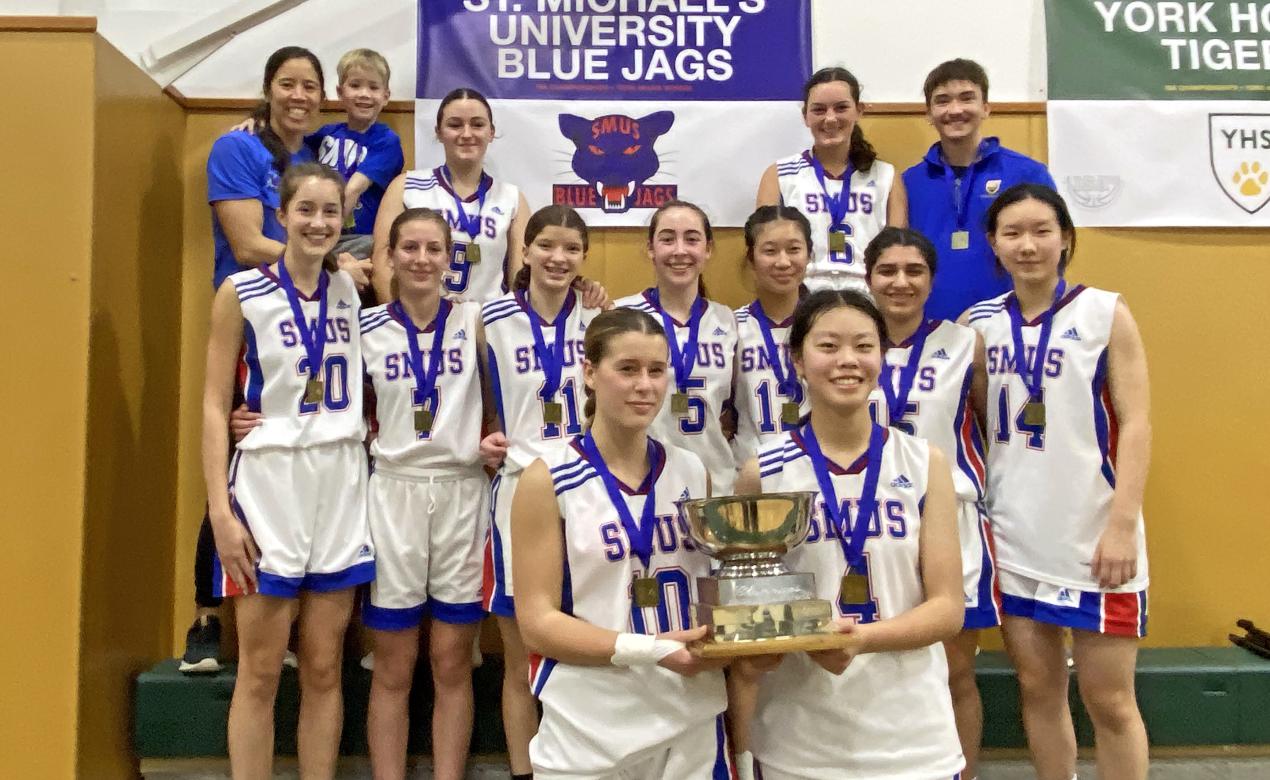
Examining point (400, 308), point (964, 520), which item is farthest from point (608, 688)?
point (400, 308)

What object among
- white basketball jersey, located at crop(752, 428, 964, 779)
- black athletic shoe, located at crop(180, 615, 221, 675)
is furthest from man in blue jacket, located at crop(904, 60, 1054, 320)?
black athletic shoe, located at crop(180, 615, 221, 675)

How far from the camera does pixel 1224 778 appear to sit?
3.30 metres

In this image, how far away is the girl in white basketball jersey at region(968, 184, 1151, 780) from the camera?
99.7 inches

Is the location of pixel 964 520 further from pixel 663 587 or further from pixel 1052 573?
pixel 663 587

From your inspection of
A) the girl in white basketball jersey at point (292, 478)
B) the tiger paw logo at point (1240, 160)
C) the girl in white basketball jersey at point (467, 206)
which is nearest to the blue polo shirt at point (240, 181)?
the girl in white basketball jersey at point (467, 206)

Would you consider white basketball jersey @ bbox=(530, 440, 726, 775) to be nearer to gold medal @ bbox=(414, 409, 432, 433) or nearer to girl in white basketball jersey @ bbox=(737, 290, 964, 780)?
girl in white basketball jersey @ bbox=(737, 290, 964, 780)

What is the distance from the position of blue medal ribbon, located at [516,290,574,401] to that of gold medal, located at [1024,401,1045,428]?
138 centimetres

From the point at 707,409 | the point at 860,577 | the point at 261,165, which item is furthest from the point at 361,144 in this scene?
the point at 860,577

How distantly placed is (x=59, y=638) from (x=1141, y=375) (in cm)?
330

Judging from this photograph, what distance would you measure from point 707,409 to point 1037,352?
3.22 ft

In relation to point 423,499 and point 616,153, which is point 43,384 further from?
point 616,153

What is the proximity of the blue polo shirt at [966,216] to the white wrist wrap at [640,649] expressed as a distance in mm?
2040

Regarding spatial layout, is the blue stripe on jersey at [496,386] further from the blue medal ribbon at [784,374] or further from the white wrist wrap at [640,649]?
the white wrist wrap at [640,649]

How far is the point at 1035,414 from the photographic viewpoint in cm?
264
